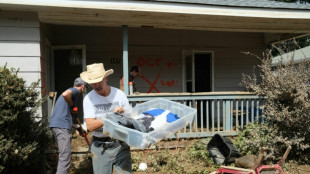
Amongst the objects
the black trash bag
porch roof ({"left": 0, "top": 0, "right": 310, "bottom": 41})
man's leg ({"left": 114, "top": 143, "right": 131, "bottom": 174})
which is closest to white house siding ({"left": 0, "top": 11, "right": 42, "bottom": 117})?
porch roof ({"left": 0, "top": 0, "right": 310, "bottom": 41})

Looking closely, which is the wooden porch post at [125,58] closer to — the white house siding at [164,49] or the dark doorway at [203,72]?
the white house siding at [164,49]

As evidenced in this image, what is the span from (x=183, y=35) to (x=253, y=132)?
3798 millimetres

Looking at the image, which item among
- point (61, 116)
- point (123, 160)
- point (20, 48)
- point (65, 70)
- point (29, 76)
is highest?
point (20, 48)

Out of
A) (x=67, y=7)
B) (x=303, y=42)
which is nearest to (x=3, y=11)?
(x=67, y=7)

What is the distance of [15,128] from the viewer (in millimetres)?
3664

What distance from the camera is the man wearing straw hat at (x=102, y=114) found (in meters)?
2.74

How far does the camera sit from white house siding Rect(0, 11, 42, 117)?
15.5 feet

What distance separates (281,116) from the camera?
4.90 metres

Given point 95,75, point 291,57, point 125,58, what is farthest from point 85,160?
point 291,57

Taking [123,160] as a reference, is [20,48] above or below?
above

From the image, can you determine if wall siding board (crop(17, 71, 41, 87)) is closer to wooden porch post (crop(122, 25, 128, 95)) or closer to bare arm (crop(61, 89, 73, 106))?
bare arm (crop(61, 89, 73, 106))

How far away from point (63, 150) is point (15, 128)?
755 mm

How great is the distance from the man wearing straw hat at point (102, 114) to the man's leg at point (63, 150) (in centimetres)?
112

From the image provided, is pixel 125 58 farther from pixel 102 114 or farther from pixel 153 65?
pixel 102 114
